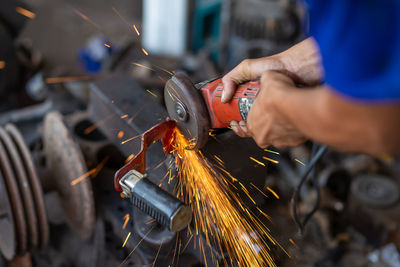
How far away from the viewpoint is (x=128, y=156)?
6.12ft

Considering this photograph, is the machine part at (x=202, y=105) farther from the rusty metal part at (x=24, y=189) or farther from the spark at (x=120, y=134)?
the rusty metal part at (x=24, y=189)

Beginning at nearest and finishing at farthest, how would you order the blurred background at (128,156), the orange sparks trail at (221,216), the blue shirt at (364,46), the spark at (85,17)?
1. the blue shirt at (364,46)
2. the orange sparks trail at (221,216)
3. the blurred background at (128,156)
4. the spark at (85,17)

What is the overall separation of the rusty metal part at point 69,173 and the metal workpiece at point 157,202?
0.62m

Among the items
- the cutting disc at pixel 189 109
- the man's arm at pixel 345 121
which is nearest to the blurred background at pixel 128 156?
the cutting disc at pixel 189 109

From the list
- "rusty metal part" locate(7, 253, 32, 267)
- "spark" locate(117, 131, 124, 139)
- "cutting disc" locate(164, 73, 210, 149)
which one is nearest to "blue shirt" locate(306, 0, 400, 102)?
"cutting disc" locate(164, 73, 210, 149)

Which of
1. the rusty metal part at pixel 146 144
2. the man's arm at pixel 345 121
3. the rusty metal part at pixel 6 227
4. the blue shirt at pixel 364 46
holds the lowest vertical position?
the rusty metal part at pixel 6 227

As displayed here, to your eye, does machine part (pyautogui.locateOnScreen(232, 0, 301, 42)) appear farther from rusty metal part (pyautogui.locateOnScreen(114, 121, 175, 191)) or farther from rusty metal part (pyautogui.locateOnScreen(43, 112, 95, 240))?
rusty metal part (pyautogui.locateOnScreen(114, 121, 175, 191))

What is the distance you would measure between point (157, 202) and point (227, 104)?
427mm

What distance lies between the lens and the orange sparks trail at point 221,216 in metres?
1.46

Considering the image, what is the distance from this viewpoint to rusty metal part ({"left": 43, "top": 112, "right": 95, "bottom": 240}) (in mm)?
1790

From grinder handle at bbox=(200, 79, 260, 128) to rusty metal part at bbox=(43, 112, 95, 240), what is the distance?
0.78 meters

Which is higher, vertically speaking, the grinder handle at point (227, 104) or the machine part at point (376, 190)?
the grinder handle at point (227, 104)

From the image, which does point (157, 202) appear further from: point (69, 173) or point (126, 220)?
point (69, 173)

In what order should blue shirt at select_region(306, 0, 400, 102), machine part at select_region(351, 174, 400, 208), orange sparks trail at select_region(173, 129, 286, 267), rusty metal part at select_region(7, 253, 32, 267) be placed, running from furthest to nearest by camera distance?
machine part at select_region(351, 174, 400, 208)
rusty metal part at select_region(7, 253, 32, 267)
orange sparks trail at select_region(173, 129, 286, 267)
blue shirt at select_region(306, 0, 400, 102)
